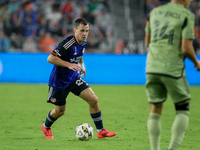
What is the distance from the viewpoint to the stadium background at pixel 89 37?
1569 centimetres

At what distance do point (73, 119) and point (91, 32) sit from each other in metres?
11.1

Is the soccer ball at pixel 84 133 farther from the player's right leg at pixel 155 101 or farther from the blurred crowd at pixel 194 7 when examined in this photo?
the blurred crowd at pixel 194 7

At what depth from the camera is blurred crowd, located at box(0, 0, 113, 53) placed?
1691 centimetres

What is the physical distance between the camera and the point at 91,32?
18.2 metres

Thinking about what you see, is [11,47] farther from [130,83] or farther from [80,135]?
[80,135]

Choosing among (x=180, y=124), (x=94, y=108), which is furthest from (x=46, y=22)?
(x=180, y=124)

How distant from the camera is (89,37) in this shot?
1712cm

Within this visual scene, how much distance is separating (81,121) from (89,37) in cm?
1029

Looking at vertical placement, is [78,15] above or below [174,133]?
above

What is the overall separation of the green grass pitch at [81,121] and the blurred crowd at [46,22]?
507 cm

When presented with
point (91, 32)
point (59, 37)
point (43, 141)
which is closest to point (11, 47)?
point (59, 37)

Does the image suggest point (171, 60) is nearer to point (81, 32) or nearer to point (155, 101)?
point (155, 101)

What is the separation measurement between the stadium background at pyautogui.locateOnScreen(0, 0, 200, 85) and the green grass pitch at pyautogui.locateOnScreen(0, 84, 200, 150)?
352cm

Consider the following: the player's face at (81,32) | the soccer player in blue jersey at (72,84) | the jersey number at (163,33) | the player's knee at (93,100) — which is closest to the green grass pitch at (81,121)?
the soccer player in blue jersey at (72,84)
